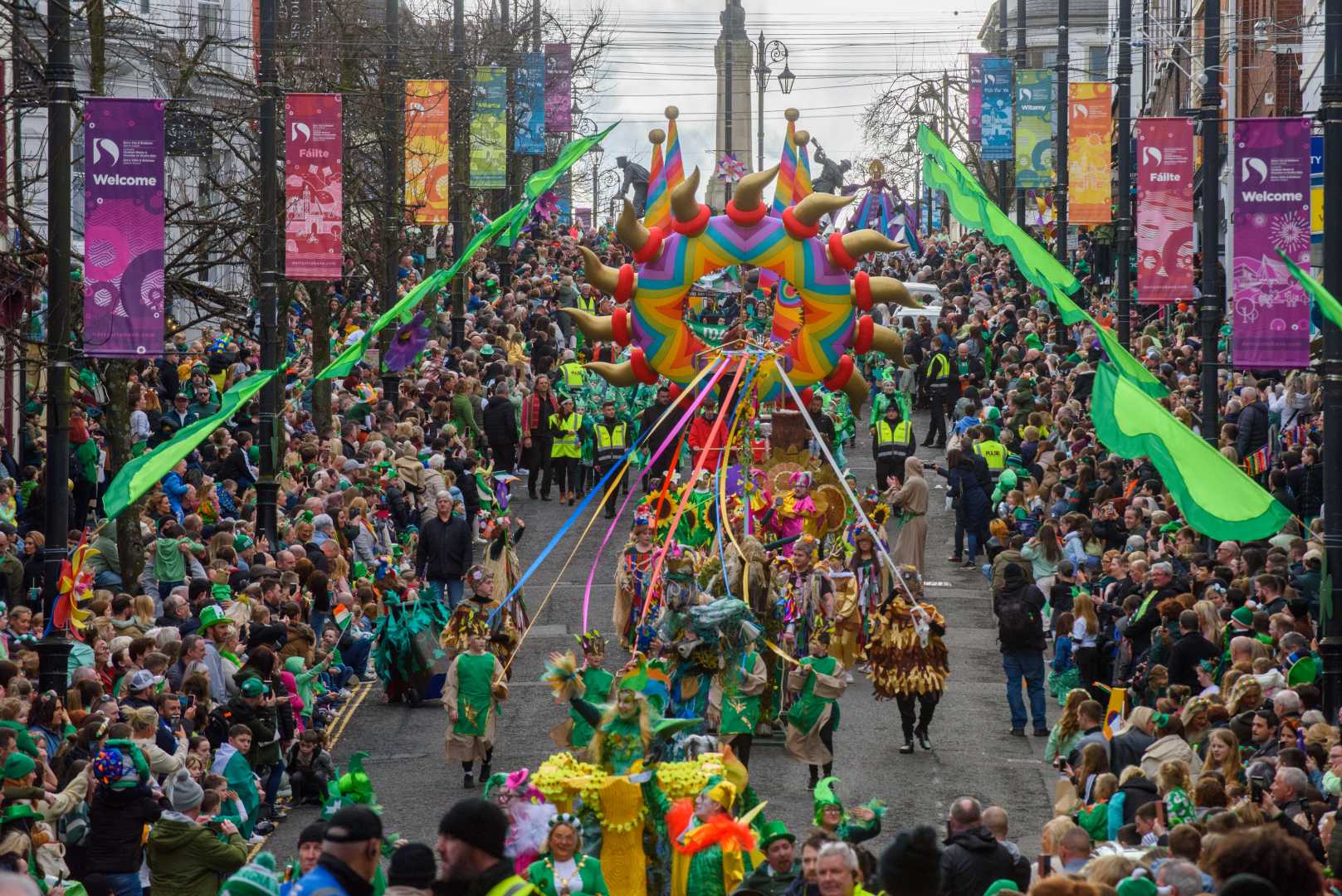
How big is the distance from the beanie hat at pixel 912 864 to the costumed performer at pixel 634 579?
462 inches

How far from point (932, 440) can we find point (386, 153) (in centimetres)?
894

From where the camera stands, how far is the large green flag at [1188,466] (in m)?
13.0

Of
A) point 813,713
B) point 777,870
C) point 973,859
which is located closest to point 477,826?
point 973,859

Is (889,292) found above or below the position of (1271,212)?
below

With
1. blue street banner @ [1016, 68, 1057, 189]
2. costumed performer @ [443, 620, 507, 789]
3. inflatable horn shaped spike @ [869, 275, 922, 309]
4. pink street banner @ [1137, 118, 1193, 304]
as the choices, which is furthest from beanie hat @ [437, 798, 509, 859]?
blue street banner @ [1016, 68, 1057, 189]

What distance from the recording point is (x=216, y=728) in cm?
1600

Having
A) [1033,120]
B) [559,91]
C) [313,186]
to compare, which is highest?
[559,91]

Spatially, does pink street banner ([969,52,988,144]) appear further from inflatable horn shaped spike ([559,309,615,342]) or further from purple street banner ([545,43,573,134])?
inflatable horn shaped spike ([559,309,615,342])

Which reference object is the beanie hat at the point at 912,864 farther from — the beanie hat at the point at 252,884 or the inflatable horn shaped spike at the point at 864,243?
the inflatable horn shaped spike at the point at 864,243

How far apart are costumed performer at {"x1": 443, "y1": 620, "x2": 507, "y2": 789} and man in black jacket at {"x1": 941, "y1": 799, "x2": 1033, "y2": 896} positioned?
702cm

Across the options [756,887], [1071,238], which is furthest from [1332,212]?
[1071,238]

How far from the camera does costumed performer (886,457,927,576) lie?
24219mm

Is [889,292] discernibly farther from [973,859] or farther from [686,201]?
[973,859]

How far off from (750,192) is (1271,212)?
4598 mm
